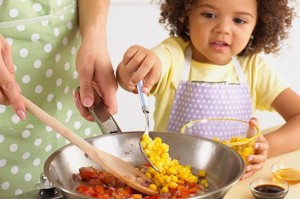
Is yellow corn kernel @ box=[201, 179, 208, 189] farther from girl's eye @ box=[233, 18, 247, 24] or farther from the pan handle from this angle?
girl's eye @ box=[233, 18, 247, 24]

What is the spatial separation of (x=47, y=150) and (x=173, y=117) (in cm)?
40

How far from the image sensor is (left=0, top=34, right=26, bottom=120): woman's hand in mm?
899

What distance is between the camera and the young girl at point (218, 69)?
1.52 metres

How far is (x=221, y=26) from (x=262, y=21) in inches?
8.3

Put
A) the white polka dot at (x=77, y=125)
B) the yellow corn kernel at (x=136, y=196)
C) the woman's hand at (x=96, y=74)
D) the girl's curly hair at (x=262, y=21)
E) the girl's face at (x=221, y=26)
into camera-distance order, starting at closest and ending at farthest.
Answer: the yellow corn kernel at (x=136, y=196) < the woman's hand at (x=96, y=74) < the white polka dot at (x=77, y=125) < the girl's face at (x=221, y=26) < the girl's curly hair at (x=262, y=21)

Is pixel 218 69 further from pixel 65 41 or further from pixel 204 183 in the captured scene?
pixel 204 183

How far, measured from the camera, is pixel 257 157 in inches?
45.8

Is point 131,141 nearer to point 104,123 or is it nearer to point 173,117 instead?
point 104,123

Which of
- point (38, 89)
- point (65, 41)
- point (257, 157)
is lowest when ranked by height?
point (257, 157)

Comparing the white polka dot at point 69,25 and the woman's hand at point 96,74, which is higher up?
the white polka dot at point 69,25

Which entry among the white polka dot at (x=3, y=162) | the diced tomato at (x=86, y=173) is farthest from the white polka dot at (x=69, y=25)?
the diced tomato at (x=86, y=173)

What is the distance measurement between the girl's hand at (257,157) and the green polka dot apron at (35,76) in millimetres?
423

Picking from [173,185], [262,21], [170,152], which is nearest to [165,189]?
[173,185]

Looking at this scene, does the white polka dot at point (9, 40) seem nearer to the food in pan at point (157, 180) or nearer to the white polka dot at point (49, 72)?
the white polka dot at point (49, 72)
